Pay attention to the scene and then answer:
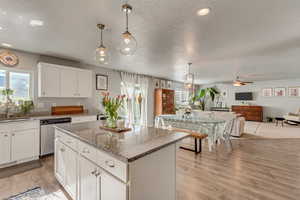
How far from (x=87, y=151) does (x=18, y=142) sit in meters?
2.44

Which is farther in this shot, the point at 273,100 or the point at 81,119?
the point at 273,100

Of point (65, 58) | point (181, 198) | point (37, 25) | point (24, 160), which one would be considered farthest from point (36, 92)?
point (181, 198)

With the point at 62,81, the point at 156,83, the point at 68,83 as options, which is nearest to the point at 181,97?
the point at 156,83

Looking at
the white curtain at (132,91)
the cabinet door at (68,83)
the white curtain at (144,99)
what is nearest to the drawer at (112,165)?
the cabinet door at (68,83)

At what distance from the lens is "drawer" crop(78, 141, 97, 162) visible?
4.58 ft

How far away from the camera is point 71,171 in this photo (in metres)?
1.77

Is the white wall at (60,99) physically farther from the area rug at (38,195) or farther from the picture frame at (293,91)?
the picture frame at (293,91)

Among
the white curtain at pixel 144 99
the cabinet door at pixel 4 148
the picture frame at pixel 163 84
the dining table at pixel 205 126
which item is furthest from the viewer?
the picture frame at pixel 163 84

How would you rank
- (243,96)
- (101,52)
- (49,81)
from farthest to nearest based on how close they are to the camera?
(243,96)
(49,81)
(101,52)

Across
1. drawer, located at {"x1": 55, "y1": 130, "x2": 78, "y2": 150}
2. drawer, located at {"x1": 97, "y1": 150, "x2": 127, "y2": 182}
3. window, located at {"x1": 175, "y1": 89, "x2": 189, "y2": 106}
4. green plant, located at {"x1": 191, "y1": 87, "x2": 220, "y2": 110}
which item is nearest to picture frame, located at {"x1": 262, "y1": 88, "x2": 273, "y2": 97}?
green plant, located at {"x1": 191, "y1": 87, "x2": 220, "y2": 110}

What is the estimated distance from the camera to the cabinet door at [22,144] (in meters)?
2.77

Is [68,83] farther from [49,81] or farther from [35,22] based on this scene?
[35,22]

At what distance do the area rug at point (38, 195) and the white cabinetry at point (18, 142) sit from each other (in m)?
1.21

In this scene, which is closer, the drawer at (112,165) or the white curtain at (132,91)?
the drawer at (112,165)
